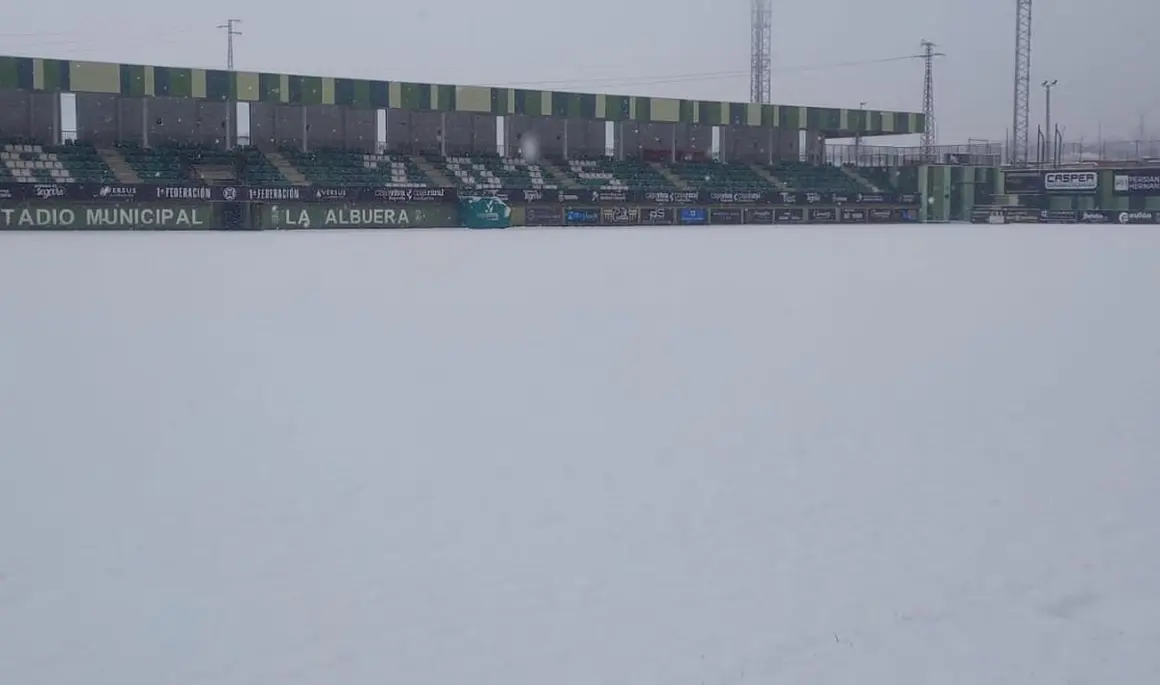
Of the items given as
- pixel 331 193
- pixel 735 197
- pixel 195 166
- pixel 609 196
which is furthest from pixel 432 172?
pixel 735 197

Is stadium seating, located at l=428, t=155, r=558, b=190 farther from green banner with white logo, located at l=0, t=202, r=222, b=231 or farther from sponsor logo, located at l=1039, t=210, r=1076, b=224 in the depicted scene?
sponsor logo, located at l=1039, t=210, r=1076, b=224

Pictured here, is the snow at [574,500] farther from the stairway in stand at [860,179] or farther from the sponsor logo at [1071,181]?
the stairway in stand at [860,179]

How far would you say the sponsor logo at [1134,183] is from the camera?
61.1 metres

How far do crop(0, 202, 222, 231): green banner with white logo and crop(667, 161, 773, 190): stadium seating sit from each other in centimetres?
2346

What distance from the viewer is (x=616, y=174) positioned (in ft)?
192

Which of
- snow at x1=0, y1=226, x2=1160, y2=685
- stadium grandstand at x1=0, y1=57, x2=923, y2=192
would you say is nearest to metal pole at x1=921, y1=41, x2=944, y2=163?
stadium grandstand at x1=0, y1=57, x2=923, y2=192

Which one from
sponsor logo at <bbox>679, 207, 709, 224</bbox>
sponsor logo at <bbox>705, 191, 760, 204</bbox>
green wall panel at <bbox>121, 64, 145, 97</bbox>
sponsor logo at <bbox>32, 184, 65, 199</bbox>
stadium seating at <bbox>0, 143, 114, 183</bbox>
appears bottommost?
sponsor logo at <bbox>679, 207, 709, 224</bbox>

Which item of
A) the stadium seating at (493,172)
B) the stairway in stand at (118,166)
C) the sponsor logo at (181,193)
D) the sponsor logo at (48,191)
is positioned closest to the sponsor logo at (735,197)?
the stadium seating at (493,172)

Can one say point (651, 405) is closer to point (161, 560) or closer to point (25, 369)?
point (161, 560)

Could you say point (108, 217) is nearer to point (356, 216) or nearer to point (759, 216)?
point (356, 216)

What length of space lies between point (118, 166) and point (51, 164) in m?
2.25

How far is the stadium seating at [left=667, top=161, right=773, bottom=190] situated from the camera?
60.2m

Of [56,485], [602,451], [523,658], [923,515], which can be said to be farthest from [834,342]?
[523,658]

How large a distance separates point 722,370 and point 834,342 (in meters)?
2.51
